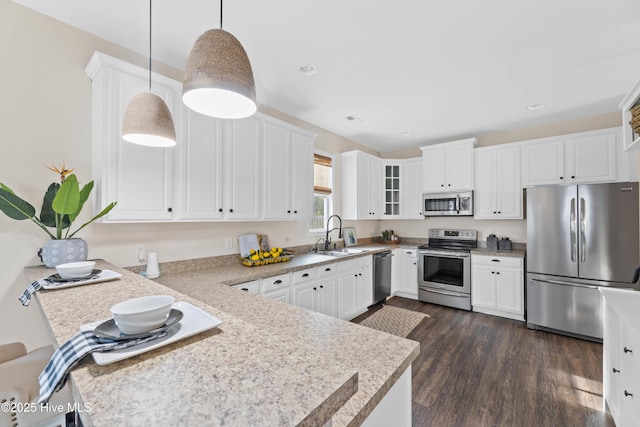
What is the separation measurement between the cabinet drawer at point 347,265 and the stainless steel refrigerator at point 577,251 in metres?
2.21

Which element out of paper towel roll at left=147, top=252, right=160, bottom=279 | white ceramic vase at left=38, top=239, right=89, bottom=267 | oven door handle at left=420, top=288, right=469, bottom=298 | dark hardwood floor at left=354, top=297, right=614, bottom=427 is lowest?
dark hardwood floor at left=354, top=297, right=614, bottom=427

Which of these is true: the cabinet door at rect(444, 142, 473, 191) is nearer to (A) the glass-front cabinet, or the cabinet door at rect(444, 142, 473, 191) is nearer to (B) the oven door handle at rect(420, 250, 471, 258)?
(A) the glass-front cabinet

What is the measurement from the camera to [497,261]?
12.7 feet

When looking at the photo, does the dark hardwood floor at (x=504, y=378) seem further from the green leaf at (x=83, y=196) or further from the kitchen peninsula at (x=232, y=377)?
the green leaf at (x=83, y=196)

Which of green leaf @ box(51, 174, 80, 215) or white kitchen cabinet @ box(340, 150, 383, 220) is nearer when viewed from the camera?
green leaf @ box(51, 174, 80, 215)

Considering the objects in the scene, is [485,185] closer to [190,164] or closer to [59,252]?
[190,164]

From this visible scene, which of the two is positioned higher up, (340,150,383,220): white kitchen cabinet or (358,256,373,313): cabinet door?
(340,150,383,220): white kitchen cabinet

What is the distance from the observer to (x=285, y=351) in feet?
2.33

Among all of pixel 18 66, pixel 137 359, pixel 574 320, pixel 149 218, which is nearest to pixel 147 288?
pixel 137 359

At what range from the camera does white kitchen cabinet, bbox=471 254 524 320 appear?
370 centimetres

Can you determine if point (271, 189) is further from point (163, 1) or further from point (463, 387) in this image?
point (463, 387)

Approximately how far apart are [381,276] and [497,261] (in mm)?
1629

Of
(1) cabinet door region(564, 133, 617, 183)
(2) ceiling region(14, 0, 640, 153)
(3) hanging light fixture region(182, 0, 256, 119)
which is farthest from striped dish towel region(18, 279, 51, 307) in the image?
(1) cabinet door region(564, 133, 617, 183)

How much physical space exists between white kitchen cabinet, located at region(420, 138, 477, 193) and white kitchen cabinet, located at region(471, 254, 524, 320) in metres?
1.18
